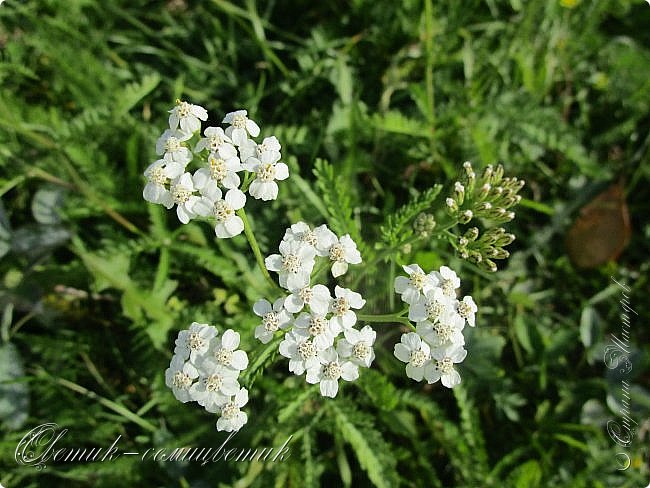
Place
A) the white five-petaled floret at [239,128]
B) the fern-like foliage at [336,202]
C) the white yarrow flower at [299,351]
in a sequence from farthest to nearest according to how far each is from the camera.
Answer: the fern-like foliage at [336,202], the white five-petaled floret at [239,128], the white yarrow flower at [299,351]

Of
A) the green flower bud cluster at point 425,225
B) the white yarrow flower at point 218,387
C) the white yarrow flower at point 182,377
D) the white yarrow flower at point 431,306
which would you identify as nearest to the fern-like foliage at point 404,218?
the green flower bud cluster at point 425,225

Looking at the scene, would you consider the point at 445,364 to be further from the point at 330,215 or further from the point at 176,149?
the point at 176,149

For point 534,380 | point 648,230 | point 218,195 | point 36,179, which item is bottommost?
point 534,380

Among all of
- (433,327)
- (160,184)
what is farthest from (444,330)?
(160,184)

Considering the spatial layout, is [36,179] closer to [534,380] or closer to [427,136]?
[427,136]

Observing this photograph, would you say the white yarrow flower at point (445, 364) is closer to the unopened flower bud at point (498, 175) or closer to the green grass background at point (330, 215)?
the green grass background at point (330, 215)

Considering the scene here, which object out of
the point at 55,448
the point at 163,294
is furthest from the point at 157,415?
the point at 163,294
